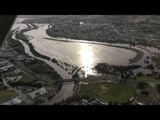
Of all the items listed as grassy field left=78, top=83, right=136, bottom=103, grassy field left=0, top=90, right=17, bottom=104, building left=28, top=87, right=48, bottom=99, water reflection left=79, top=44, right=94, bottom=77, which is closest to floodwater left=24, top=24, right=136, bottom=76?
water reflection left=79, top=44, right=94, bottom=77

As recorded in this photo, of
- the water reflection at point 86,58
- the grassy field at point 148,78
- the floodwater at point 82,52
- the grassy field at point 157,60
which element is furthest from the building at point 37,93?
the grassy field at point 157,60

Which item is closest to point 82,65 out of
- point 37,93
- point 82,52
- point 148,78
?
point 82,52

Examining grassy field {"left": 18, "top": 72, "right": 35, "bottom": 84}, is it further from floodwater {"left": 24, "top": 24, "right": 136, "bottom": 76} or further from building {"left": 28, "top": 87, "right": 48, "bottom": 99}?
floodwater {"left": 24, "top": 24, "right": 136, "bottom": 76}

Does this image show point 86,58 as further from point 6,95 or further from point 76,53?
point 6,95

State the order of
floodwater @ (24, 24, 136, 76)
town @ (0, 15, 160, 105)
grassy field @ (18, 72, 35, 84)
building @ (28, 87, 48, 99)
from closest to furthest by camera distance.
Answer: town @ (0, 15, 160, 105) → building @ (28, 87, 48, 99) → grassy field @ (18, 72, 35, 84) → floodwater @ (24, 24, 136, 76)

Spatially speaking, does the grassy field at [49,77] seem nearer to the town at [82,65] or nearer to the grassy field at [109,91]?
the town at [82,65]
